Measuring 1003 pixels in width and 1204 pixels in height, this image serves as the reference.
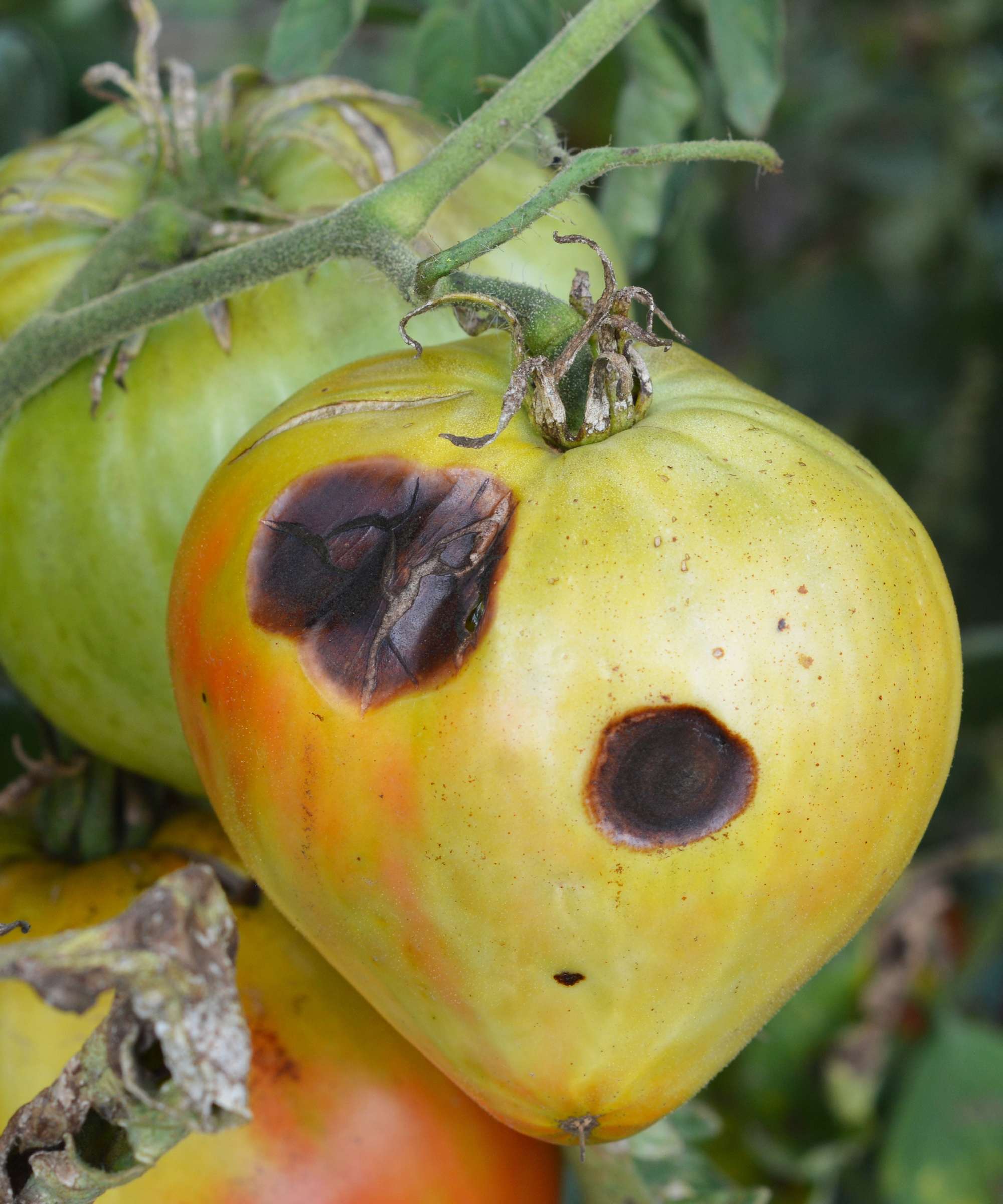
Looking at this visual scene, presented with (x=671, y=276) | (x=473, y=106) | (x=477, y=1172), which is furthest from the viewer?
(x=671, y=276)

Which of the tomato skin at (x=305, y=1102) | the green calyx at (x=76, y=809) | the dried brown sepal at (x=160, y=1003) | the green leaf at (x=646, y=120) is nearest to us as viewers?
the dried brown sepal at (x=160, y=1003)

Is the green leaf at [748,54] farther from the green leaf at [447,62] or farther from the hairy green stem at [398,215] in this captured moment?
the hairy green stem at [398,215]

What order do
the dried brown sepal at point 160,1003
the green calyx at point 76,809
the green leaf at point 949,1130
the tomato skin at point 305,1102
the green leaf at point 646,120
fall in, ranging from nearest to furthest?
the dried brown sepal at point 160,1003
the tomato skin at point 305,1102
the green calyx at point 76,809
the green leaf at point 646,120
the green leaf at point 949,1130

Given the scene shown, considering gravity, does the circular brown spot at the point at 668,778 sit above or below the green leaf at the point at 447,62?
below

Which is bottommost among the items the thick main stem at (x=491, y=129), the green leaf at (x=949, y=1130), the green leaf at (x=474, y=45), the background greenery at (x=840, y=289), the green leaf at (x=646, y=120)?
the green leaf at (x=949, y=1130)

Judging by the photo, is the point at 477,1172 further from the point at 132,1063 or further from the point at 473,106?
the point at 473,106

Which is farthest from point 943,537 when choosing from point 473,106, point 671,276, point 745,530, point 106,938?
point 106,938

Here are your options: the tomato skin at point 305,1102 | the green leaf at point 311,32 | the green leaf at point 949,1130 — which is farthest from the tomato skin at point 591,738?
the green leaf at point 949,1130

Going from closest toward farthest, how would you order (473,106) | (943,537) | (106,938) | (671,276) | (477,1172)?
(106,938) < (477,1172) < (473,106) < (671,276) < (943,537)

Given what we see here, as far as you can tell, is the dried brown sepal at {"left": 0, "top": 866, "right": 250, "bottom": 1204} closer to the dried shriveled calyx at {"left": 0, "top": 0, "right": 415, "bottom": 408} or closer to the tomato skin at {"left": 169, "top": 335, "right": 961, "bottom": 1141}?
the tomato skin at {"left": 169, "top": 335, "right": 961, "bottom": 1141}
